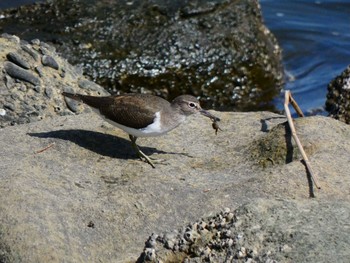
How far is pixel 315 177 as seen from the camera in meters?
5.90

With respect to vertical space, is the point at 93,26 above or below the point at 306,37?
above

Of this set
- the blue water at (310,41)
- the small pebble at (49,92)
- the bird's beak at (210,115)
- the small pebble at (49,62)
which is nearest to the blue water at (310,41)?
the blue water at (310,41)

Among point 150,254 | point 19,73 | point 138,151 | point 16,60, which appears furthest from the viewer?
point 16,60

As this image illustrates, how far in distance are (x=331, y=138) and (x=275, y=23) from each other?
10.5m

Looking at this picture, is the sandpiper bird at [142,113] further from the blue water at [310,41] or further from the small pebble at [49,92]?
the blue water at [310,41]

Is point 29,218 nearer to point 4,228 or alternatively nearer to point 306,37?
point 4,228

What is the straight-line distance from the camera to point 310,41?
15844mm

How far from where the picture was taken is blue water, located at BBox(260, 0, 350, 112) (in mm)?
13555

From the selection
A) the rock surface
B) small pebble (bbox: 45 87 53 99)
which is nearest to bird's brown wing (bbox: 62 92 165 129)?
small pebble (bbox: 45 87 53 99)

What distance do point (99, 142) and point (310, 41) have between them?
9588mm

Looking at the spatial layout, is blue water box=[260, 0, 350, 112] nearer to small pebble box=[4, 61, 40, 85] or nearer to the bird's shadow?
small pebble box=[4, 61, 40, 85]

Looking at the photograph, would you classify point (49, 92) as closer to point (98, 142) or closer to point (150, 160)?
point (98, 142)

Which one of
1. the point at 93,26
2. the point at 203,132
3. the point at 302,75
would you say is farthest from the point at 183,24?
the point at 203,132

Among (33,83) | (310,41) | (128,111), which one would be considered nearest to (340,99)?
(128,111)
